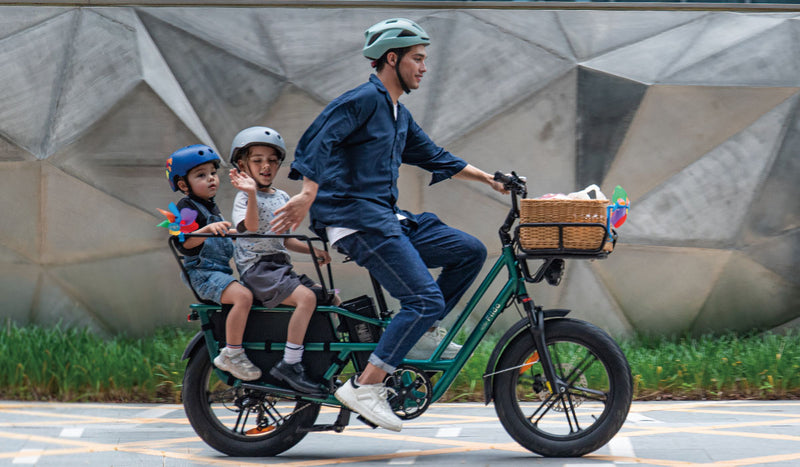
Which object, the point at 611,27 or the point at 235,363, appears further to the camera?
the point at 611,27

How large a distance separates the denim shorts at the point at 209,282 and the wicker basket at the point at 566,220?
1353 millimetres

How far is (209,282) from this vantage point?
4.64 metres

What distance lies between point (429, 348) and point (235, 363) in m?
0.86

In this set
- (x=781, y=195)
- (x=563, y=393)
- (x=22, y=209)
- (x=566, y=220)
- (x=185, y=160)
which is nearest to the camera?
(x=566, y=220)

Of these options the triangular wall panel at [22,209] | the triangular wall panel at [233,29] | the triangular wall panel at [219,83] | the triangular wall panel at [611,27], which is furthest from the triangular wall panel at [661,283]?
the triangular wall panel at [22,209]

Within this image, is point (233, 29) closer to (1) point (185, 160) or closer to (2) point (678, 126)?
(1) point (185, 160)

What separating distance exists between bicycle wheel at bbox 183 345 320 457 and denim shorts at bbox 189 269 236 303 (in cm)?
27

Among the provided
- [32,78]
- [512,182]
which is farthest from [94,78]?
[512,182]

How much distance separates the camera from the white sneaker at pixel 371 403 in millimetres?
4340

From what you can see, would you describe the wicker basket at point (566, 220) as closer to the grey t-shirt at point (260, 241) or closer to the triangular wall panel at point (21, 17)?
the grey t-shirt at point (260, 241)

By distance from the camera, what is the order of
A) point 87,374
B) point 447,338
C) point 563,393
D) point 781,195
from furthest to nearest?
point 781,195, point 87,374, point 447,338, point 563,393

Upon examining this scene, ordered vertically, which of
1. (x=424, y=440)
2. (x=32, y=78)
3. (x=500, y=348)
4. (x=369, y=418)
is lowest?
(x=424, y=440)

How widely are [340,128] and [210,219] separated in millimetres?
851

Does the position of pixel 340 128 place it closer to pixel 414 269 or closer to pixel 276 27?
pixel 414 269
